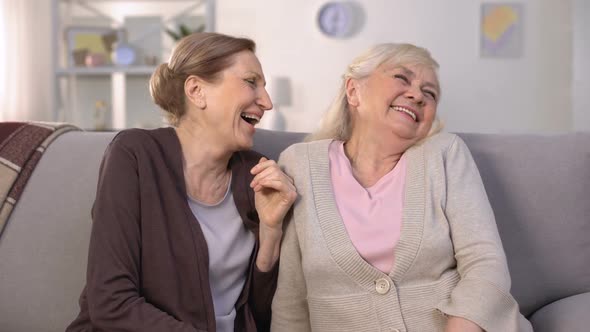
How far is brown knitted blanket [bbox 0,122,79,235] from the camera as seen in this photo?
1.97 m

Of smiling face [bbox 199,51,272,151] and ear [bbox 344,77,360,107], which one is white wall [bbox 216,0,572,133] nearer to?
ear [bbox 344,77,360,107]

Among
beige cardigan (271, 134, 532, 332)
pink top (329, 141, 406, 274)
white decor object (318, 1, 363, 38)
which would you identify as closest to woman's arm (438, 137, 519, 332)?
beige cardigan (271, 134, 532, 332)

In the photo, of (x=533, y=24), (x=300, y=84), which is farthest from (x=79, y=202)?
(x=533, y=24)

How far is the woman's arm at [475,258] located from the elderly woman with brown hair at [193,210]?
→ 372 mm

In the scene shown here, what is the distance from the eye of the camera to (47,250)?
1.93 m

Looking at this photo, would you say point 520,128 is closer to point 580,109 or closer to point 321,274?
point 580,109

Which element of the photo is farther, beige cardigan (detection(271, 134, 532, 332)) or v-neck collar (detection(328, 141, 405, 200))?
v-neck collar (detection(328, 141, 405, 200))

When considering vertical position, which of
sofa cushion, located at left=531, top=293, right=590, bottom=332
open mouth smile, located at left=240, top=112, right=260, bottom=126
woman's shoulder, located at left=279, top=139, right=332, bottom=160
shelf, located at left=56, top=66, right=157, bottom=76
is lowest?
sofa cushion, located at left=531, top=293, right=590, bottom=332

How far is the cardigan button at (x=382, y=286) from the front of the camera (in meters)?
1.59

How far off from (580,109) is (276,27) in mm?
2419

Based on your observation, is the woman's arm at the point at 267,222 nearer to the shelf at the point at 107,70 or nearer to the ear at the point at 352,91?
the ear at the point at 352,91

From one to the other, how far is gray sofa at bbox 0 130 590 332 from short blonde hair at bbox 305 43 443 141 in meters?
0.28

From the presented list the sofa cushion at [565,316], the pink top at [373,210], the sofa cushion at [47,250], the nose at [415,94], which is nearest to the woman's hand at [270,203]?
the pink top at [373,210]

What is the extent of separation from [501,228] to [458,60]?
388 cm
